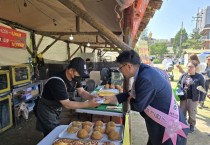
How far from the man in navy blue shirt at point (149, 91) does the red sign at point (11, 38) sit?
4.39 meters

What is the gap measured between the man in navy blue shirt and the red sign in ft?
14.4

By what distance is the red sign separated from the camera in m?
5.18

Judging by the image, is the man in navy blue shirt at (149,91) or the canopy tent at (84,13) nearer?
the man in navy blue shirt at (149,91)

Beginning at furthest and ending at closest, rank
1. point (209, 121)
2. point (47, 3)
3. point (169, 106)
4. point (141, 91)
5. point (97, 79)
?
point (97, 79) < point (209, 121) < point (47, 3) < point (169, 106) < point (141, 91)

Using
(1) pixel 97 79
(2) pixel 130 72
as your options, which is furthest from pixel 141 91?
(1) pixel 97 79

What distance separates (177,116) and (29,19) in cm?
517

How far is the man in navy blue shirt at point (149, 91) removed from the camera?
6.16 feet

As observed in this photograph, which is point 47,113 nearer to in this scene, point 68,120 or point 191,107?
point 68,120

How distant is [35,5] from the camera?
457 centimetres

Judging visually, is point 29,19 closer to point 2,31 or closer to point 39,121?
point 2,31

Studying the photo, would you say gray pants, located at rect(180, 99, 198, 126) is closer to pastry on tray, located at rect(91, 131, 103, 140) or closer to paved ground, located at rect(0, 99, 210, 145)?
paved ground, located at rect(0, 99, 210, 145)

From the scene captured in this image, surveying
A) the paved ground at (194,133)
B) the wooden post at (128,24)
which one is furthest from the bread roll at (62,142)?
the paved ground at (194,133)

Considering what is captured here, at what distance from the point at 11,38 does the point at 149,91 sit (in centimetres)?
506

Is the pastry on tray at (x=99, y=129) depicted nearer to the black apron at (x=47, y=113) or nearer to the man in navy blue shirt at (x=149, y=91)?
the man in navy blue shirt at (x=149, y=91)
